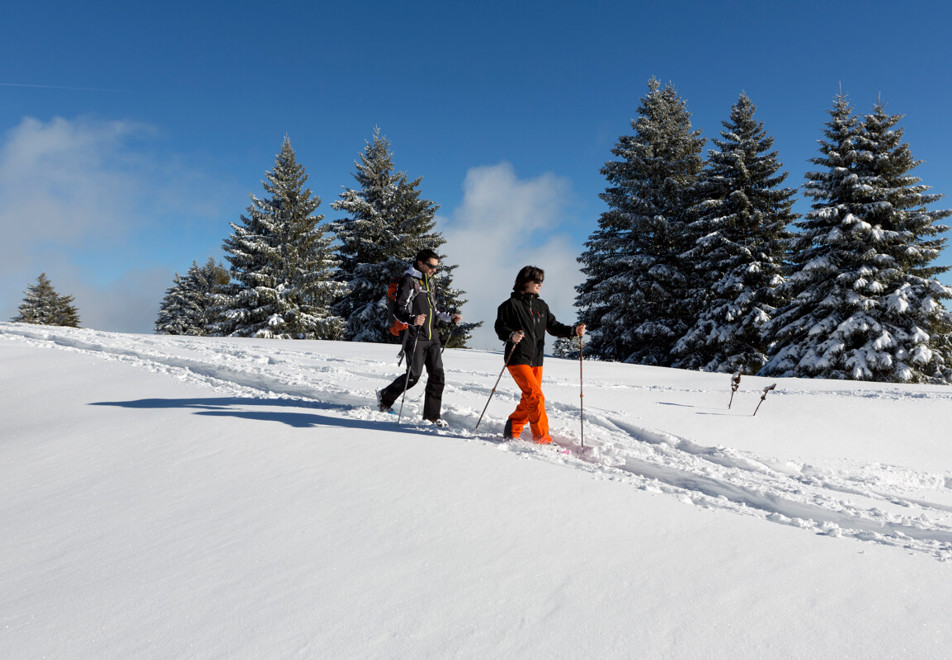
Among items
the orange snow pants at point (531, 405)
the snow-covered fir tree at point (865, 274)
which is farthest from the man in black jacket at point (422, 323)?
the snow-covered fir tree at point (865, 274)

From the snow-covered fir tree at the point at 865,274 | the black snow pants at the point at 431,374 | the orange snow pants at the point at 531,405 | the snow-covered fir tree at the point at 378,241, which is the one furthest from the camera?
the snow-covered fir tree at the point at 378,241

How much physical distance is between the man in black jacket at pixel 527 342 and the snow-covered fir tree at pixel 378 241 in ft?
67.3

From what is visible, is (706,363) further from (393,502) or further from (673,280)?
(393,502)

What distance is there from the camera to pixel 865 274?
16.7 metres

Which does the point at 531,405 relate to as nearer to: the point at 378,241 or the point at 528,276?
the point at 528,276

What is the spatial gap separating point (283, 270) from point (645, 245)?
18.0 metres

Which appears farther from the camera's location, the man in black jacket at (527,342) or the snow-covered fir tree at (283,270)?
the snow-covered fir tree at (283,270)

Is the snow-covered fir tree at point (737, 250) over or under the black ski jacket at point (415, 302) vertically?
over

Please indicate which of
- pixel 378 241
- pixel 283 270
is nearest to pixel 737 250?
pixel 378 241

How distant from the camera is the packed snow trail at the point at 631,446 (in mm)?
3602

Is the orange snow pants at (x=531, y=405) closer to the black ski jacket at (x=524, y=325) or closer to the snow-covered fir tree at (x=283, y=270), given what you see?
the black ski jacket at (x=524, y=325)

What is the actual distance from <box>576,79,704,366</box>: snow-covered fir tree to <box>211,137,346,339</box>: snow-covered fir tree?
12.9m

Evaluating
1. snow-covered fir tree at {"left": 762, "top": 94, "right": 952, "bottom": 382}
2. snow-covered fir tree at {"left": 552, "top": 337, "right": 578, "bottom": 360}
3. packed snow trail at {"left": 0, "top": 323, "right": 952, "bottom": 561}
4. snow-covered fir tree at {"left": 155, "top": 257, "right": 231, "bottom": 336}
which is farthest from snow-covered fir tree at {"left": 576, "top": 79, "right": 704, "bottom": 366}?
snow-covered fir tree at {"left": 155, "top": 257, "right": 231, "bottom": 336}

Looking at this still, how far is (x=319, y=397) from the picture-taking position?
24.5 feet
